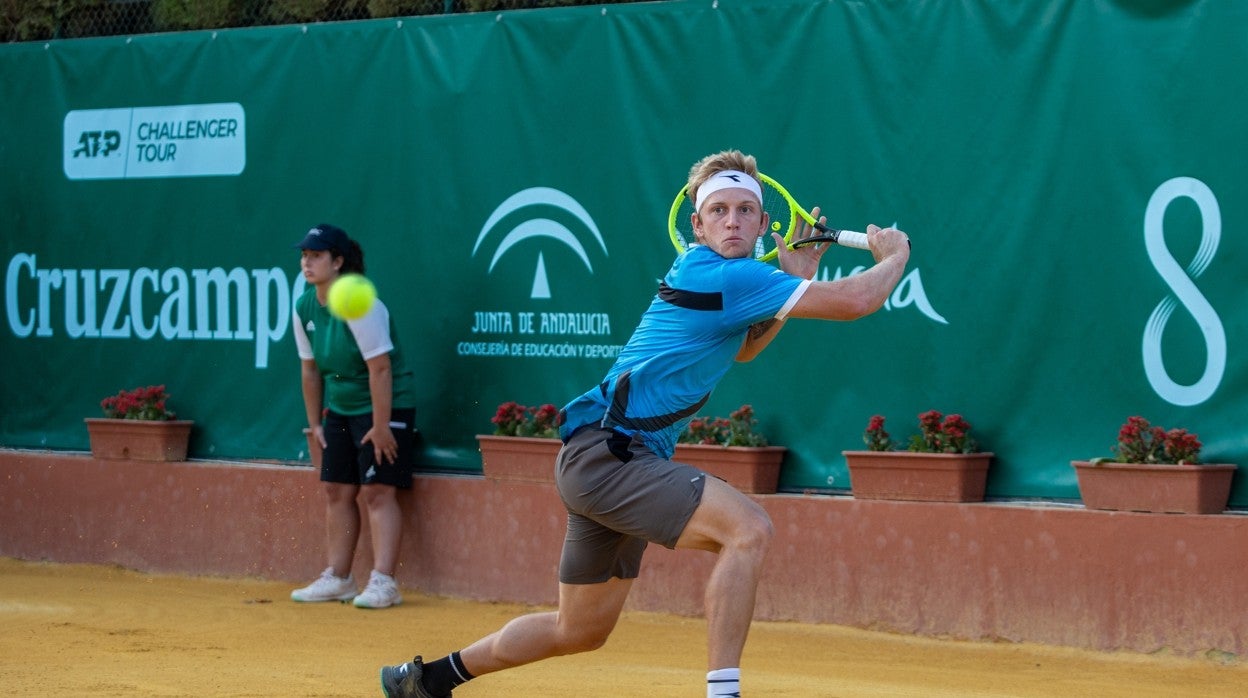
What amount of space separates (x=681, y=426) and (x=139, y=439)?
16.5 feet

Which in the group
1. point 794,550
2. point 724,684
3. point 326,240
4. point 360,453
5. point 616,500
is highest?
point 326,240

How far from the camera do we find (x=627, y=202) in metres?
7.91

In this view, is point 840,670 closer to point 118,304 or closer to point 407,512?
point 407,512

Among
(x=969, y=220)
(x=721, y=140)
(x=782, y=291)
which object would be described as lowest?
(x=782, y=291)

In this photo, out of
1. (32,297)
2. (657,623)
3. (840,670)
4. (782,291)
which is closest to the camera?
(782,291)

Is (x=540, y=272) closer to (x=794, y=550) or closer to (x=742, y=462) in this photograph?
(x=742, y=462)

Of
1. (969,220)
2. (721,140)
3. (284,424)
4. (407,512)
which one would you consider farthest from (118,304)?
(969,220)

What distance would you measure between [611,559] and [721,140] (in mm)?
3251

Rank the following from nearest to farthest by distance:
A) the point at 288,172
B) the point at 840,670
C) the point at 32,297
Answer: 1. the point at 840,670
2. the point at 288,172
3. the point at 32,297

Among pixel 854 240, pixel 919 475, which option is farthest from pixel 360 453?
pixel 854 240

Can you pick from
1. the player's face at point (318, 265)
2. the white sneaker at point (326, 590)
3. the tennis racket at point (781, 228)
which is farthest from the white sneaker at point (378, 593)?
the tennis racket at point (781, 228)

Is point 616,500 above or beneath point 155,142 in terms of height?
beneath

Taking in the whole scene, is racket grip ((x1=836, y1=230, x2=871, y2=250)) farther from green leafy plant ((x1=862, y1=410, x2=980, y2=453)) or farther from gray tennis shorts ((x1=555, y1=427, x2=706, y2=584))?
green leafy plant ((x1=862, y1=410, x2=980, y2=453))

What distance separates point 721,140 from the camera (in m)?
7.65
